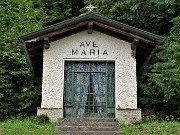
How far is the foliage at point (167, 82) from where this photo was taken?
18984mm

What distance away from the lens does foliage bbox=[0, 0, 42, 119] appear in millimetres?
22609

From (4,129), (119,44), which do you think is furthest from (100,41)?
(4,129)

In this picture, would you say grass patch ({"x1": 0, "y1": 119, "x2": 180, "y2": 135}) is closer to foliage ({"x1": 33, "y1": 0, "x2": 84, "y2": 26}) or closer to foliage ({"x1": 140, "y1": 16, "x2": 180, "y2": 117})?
foliage ({"x1": 140, "y1": 16, "x2": 180, "y2": 117})

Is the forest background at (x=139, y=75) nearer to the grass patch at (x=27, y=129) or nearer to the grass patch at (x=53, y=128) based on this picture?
the grass patch at (x=53, y=128)

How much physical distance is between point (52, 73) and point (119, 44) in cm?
310

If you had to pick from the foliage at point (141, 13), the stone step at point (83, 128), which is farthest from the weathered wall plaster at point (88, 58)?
the foliage at point (141, 13)

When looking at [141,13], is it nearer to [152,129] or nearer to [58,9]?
[58,9]

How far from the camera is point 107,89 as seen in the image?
16.1m

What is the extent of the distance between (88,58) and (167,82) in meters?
5.20

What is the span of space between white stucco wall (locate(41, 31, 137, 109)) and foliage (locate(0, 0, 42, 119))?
677cm

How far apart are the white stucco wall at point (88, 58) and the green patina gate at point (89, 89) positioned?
0.34 metres

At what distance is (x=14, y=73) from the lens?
22938mm

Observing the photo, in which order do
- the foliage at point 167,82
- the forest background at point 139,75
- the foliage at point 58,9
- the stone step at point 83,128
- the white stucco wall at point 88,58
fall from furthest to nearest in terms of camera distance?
the foliage at point 58,9
the forest background at point 139,75
the foliage at point 167,82
the white stucco wall at point 88,58
the stone step at point 83,128

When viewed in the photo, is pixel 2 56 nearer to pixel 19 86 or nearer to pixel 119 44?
pixel 19 86
